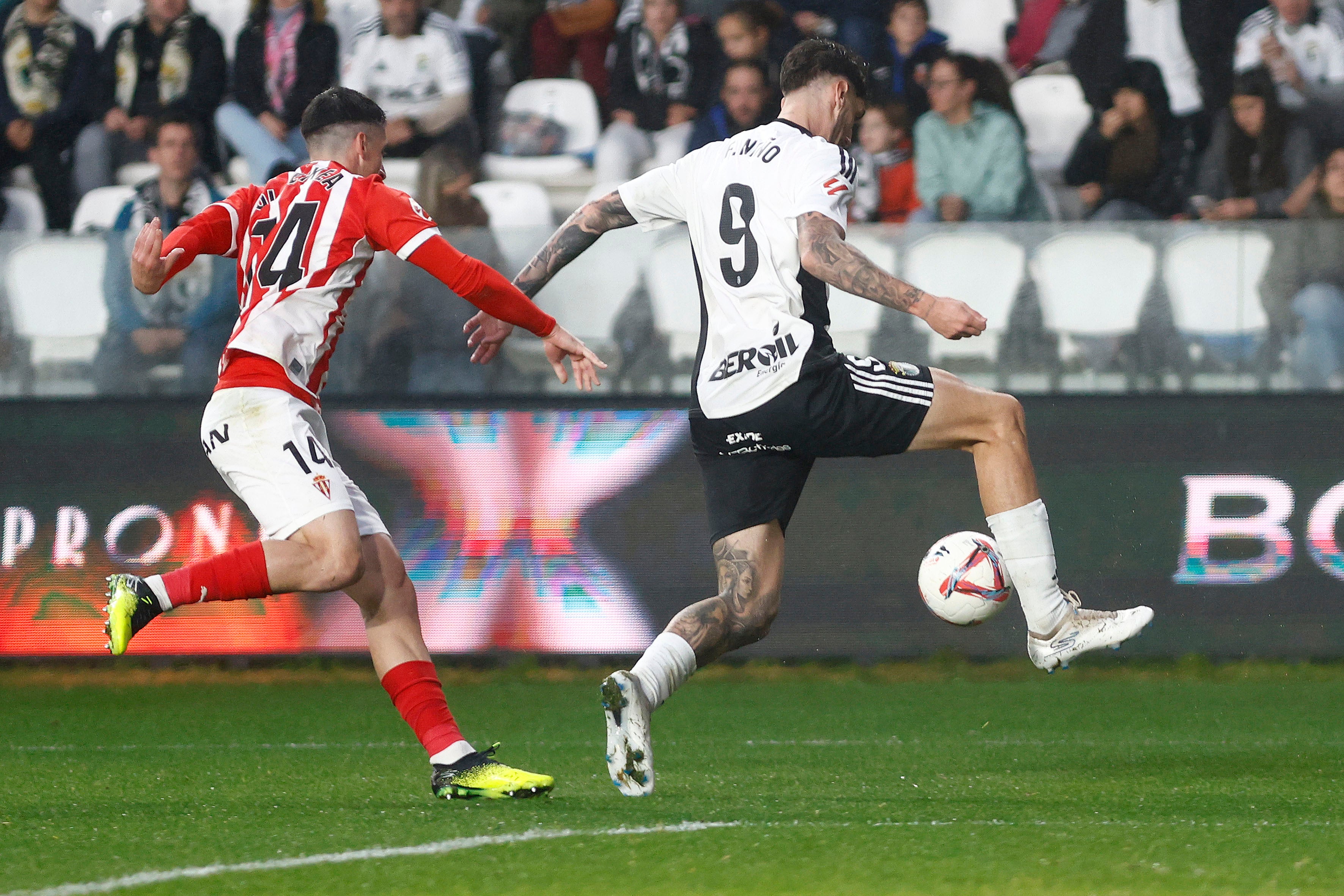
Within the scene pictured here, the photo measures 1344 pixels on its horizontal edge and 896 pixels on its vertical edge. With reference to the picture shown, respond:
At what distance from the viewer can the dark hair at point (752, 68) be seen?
915 centimetres

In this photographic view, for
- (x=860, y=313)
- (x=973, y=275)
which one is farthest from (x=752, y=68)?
(x=973, y=275)

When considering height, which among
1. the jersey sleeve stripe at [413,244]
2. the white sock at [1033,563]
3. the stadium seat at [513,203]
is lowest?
the white sock at [1033,563]

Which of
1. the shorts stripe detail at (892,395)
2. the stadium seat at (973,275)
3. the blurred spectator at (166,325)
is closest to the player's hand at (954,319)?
the shorts stripe detail at (892,395)

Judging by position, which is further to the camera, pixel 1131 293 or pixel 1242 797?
pixel 1131 293

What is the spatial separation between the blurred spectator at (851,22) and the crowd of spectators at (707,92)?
1cm

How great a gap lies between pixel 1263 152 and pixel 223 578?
257 inches

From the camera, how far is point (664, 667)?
4.36m

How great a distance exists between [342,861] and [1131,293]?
5596 millimetres

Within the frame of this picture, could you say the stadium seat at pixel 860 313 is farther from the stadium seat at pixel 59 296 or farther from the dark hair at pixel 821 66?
the stadium seat at pixel 59 296

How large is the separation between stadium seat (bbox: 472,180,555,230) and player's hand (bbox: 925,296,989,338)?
5056mm

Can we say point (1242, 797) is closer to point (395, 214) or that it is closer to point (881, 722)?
point (881, 722)

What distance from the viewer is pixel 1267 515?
24.7 ft

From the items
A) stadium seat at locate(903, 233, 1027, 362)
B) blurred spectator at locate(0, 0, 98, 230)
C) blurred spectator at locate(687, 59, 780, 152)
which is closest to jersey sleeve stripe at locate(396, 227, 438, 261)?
stadium seat at locate(903, 233, 1027, 362)

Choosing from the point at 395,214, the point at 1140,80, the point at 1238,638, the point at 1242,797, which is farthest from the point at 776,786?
the point at 1140,80
